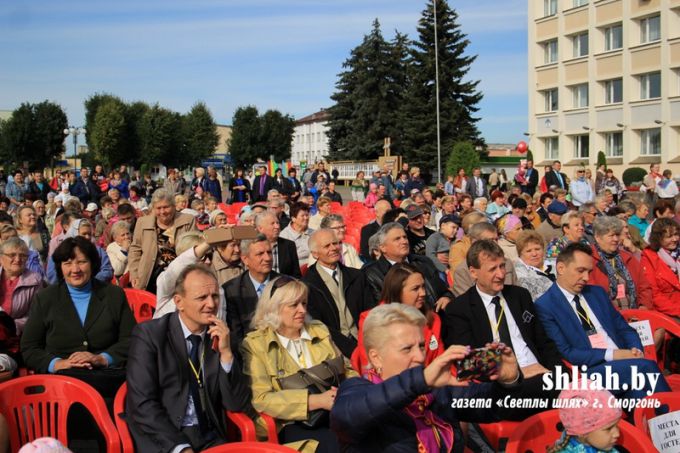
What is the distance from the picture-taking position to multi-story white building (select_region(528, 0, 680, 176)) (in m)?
37.2

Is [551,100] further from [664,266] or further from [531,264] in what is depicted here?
[531,264]

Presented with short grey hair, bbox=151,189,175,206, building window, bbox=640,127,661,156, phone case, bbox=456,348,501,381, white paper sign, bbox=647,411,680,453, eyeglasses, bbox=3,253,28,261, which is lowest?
white paper sign, bbox=647,411,680,453

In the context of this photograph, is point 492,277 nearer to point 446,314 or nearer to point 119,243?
point 446,314

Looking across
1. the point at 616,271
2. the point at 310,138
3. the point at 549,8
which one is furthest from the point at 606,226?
the point at 310,138

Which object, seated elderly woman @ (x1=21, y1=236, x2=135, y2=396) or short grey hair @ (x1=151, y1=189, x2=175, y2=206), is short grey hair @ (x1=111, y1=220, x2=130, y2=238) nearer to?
short grey hair @ (x1=151, y1=189, x2=175, y2=206)

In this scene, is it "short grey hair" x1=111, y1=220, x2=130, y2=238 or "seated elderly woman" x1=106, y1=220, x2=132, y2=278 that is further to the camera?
"short grey hair" x1=111, y1=220, x2=130, y2=238

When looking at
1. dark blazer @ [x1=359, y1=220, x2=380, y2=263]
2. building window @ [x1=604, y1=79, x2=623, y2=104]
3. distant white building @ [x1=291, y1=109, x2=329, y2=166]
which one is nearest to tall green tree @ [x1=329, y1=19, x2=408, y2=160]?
building window @ [x1=604, y1=79, x2=623, y2=104]

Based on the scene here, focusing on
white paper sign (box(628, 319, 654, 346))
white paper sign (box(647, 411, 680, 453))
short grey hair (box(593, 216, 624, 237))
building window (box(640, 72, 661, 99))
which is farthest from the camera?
building window (box(640, 72, 661, 99))

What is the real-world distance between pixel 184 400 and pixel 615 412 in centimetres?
218

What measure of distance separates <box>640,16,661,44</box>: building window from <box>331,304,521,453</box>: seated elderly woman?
40811 mm

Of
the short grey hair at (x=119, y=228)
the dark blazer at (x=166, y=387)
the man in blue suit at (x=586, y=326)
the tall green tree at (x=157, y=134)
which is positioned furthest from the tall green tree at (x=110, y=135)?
the dark blazer at (x=166, y=387)

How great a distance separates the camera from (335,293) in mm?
5602

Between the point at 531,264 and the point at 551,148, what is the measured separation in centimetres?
4172

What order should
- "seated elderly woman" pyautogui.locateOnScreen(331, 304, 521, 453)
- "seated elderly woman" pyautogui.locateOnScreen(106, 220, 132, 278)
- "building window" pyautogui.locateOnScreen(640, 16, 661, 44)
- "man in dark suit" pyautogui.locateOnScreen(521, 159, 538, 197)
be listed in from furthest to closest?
"building window" pyautogui.locateOnScreen(640, 16, 661, 44) < "man in dark suit" pyautogui.locateOnScreen(521, 159, 538, 197) < "seated elderly woman" pyautogui.locateOnScreen(106, 220, 132, 278) < "seated elderly woman" pyautogui.locateOnScreen(331, 304, 521, 453)
